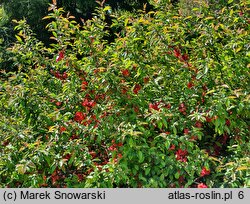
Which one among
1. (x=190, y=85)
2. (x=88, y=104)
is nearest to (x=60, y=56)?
(x=88, y=104)

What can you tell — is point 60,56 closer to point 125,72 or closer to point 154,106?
point 125,72

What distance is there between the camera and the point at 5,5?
6.46 meters

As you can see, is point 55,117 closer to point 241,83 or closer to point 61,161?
point 61,161

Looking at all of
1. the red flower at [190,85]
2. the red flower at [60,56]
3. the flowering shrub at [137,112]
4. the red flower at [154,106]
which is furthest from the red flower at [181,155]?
the red flower at [60,56]

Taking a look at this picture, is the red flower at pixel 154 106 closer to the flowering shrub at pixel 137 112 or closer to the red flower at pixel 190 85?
the flowering shrub at pixel 137 112

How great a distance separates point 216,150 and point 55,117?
115 centimetres

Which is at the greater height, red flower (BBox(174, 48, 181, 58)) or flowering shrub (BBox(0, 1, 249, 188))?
red flower (BBox(174, 48, 181, 58))

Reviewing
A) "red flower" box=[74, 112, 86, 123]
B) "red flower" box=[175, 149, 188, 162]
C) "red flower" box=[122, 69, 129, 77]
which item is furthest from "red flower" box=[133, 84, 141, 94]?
"red flower" box=[175, 149, 188, 162]

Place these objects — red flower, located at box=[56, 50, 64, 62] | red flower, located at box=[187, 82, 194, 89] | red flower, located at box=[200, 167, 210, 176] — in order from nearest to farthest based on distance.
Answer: red flower, located at box=[200, 167, 210, 176], red flower, located at box=[187, 82, 194, 89], red flower, located at box=[56, 50, 64, 62]

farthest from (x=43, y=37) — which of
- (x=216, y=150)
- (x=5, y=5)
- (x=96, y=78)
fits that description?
(x=216, y=150)

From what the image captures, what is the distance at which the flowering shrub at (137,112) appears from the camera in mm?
2439

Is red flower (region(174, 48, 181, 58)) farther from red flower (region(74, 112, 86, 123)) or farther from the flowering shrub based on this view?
red flower (region(74, 112, 86, 123))

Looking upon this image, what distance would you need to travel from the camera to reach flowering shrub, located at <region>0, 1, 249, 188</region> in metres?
2.44
